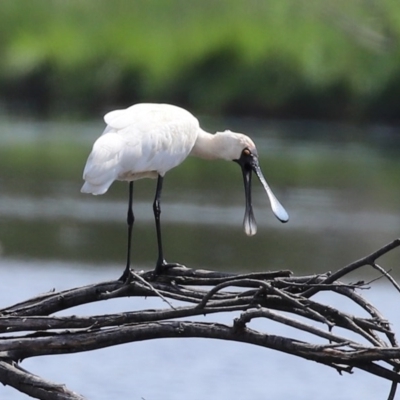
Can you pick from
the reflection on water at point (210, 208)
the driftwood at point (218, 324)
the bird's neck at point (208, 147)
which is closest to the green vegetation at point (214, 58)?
the reflection on water at point (210, 208)

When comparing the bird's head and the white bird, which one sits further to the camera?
the bird's head

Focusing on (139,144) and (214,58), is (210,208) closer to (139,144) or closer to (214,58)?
(139,144)

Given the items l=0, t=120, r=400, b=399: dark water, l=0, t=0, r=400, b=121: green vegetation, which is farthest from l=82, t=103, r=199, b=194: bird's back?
l=0, t=0, r=400, b=121: green vegetation

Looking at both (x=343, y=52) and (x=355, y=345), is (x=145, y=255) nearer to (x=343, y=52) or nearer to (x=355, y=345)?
(x=355, y=345)

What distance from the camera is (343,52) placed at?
1000 inches

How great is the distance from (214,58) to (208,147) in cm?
1958

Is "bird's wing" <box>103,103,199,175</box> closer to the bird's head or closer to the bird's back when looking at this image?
the bird's back

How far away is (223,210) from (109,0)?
16.4 m

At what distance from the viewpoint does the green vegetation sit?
79.7 feet

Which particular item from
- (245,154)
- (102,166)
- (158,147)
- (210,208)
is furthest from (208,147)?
(210,208)

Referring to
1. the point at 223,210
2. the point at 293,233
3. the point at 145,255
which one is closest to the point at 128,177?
the point at 145,255

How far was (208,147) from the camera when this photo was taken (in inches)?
250

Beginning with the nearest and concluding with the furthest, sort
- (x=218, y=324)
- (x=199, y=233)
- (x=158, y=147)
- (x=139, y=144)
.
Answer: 1. (x=218, y=324)
2. (x=139, y=144)
3. (x=158, y=147)
4. (x=199, y=233)

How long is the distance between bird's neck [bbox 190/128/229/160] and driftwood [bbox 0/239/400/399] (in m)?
1.50
